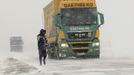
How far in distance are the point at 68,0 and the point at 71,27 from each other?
79.5 inches

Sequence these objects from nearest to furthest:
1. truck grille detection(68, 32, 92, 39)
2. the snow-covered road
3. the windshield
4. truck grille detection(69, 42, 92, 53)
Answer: the snow-covered road → truck grille detection(69, 42, 92, 53) → truck grille detection(68, 32, 92, 39) → the windshield

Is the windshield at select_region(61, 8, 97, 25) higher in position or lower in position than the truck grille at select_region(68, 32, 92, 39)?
higher

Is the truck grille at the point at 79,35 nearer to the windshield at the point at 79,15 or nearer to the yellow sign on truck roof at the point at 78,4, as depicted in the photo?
the windshield at the point at 79,15

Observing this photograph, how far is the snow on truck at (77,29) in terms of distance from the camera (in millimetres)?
29500

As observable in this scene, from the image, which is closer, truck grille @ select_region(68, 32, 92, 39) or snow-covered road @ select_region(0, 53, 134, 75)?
snow-covered road @ select_region(0, 53, 134, 75)

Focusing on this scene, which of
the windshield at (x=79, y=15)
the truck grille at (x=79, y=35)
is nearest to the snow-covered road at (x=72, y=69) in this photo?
the truck grille at (x=79, y=35)

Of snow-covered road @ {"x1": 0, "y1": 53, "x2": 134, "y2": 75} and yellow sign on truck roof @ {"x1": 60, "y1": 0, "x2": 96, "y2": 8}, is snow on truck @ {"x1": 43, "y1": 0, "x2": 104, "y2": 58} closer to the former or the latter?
yellow sign on truck roof @ {"x1": 60, "y1": 0, "x2": 96, "y2": 8}

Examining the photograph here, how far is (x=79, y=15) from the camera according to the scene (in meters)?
30.1

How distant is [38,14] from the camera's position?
113 metres

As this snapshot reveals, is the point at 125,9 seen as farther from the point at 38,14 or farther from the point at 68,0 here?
the point at 68,0

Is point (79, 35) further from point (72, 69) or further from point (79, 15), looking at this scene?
point (72, 69)

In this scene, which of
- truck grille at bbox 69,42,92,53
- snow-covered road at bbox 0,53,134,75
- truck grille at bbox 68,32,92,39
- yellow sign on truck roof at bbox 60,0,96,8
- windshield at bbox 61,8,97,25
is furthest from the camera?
yellow sign on truck roof at bbox 60,0,96,8

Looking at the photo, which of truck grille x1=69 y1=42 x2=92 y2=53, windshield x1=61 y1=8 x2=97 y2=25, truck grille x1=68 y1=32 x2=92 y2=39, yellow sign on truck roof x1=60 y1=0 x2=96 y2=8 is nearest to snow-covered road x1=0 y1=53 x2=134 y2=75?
truck grille x1=69 y1=42 x2=92 y2=53

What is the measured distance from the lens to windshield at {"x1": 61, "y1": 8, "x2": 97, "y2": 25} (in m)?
29.8
